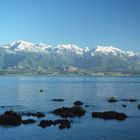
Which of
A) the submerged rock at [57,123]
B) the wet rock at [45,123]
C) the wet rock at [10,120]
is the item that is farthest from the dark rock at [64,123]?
the wet rock at [10,120]

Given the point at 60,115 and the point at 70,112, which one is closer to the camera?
the point at 60,115

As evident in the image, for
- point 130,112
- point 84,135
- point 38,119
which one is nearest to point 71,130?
point 84,135

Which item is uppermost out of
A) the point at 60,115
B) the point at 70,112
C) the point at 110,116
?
the point at 70,112

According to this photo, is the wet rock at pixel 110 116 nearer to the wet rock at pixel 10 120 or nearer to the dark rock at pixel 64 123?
the dark rock at pixel 64 123

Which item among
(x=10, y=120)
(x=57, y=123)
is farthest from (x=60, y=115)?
(x=10, y=120)

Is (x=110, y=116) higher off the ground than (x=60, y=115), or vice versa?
(x=110, y=116)

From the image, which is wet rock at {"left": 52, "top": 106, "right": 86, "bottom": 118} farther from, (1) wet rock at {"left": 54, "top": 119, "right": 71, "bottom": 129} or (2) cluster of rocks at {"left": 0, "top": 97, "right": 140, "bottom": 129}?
(1) wet rock at {"left": 54, "top": 119, "right": 71, "bottom": 129}

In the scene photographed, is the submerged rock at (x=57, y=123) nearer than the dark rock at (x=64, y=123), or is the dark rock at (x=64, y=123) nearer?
the dark rock at (x=64, y=123)

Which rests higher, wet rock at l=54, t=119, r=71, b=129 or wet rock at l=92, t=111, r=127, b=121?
wet rock at l=92, t=111, r=127, b=121

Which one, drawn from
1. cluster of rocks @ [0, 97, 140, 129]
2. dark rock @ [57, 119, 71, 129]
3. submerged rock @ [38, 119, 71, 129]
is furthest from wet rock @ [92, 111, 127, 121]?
submerged rock @ [38, 119, 71, 129]

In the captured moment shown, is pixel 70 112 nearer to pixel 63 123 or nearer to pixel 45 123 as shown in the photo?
pixel 63 123

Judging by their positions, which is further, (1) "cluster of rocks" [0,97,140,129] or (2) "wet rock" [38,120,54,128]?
(1) "cluster of rocks" [0,97,140,129]

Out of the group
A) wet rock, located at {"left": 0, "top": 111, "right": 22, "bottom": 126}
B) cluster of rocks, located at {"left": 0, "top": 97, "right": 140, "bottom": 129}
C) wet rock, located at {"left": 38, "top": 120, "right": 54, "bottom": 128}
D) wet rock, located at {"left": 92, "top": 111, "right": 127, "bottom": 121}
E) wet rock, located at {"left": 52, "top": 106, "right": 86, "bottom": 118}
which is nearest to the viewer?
wet rock, located at {"left": 38, "top": 120, "right": 54, "bottom": 128}

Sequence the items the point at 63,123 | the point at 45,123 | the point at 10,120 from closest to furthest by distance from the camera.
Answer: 1. the point at 45,123
2. the point at 63,123
3. the point at 10,120
